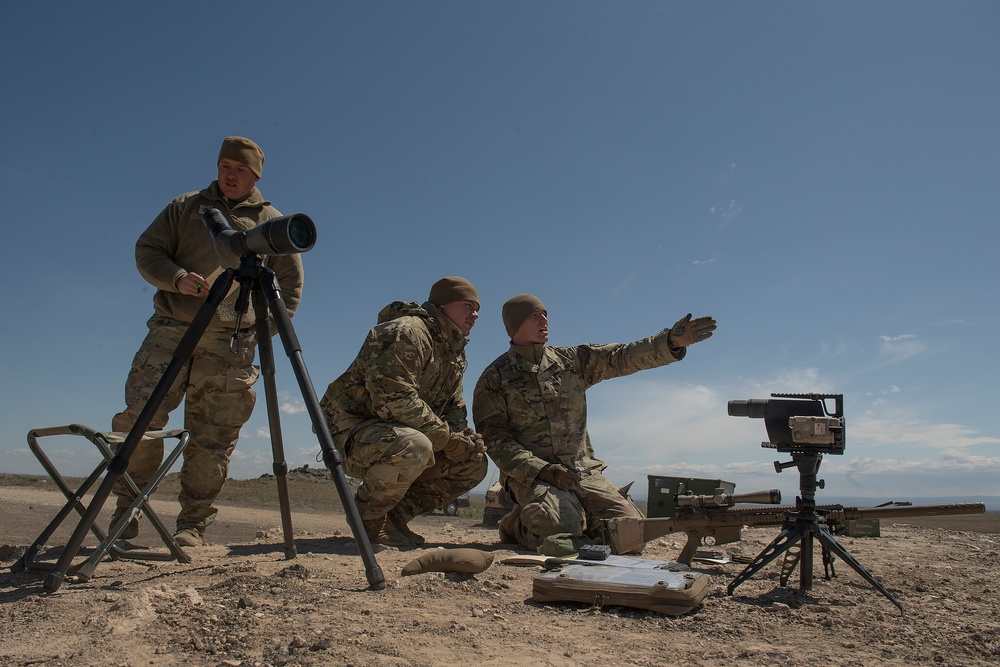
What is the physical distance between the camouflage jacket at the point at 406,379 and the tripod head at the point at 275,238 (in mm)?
1756

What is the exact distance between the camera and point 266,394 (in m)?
3.96

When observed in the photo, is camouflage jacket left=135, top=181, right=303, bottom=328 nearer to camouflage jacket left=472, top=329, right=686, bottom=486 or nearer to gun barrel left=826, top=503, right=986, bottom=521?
camouflage jacket left=472, top=329, right=686, bottom=486

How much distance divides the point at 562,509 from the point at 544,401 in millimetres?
1057

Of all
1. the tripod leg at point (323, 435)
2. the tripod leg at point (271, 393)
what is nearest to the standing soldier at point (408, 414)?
the tripod leg at point (271, 393)

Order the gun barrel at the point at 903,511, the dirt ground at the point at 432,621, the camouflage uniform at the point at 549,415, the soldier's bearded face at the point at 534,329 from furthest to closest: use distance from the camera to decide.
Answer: the soldier's bearded face at the point at 534,329, the camouflage uniform at the point at 549,415, the gun barrel at the point at 903,511, the dirt ground at the point at 432,621

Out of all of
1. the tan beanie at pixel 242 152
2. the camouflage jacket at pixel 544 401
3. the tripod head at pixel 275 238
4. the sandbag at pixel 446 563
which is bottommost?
the sandbag at pixel 446 563

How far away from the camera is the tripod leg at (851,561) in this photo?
3.64m

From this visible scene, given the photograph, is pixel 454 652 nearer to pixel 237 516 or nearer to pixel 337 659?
pixel 337 659

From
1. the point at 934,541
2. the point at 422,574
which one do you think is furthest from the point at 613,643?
the point at 934,541

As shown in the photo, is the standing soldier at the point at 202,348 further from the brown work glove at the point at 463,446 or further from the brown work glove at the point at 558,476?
the brown work glove at the point at 558,476

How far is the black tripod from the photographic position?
10.8 ft

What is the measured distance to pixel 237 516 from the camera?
8.76 m

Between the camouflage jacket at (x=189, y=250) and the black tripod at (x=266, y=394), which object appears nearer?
the black tripod at (x=266, y=394)

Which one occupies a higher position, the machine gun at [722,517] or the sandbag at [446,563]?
the machine gun at [722,517]
